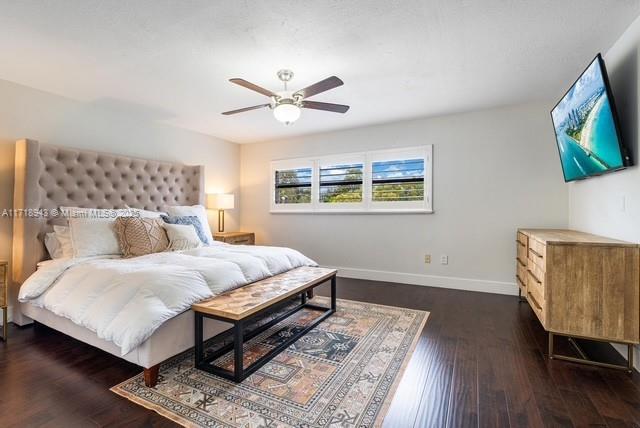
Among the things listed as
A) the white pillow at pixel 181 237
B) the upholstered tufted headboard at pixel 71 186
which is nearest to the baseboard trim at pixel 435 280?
the white pillow at pixel 181 237

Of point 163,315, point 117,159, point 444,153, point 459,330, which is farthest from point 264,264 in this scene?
point 444,153

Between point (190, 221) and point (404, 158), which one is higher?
point (404, 158)

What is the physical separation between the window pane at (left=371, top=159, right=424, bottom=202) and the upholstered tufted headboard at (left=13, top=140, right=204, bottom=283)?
2931 mm

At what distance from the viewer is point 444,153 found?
418 cm

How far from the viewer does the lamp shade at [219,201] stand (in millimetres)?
4926

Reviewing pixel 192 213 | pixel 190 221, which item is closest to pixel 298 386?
pixel 190 221

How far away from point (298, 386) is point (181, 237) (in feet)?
7.02

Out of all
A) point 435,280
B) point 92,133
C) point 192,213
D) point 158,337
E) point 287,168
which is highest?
point 92,133

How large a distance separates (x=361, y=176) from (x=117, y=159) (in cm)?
328

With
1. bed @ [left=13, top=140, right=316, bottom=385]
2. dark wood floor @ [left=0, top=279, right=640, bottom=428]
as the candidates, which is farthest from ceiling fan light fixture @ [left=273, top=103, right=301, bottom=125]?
Answer: dark wood floor @ [left=0, top=279, right=640, bottom=428]

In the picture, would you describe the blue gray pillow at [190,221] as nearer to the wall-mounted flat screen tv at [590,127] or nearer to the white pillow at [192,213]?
the white pillow at [192,213]

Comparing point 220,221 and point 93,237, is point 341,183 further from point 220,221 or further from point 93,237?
point 93,237

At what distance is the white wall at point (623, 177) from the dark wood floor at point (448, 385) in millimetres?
587

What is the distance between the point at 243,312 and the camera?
6.30 ft
